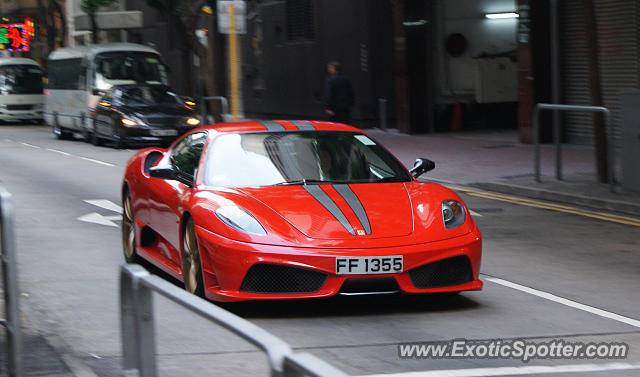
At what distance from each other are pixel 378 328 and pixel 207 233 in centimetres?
129

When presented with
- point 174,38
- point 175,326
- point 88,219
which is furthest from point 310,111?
point 175,326

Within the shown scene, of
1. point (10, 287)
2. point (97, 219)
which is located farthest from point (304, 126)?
point (97, 219)

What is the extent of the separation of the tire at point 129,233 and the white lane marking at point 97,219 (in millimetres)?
2063

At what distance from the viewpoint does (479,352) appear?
Answer: 617 centimetres

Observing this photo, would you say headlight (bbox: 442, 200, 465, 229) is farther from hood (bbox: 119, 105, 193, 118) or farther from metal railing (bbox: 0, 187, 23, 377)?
hood (bbox: 119, 105, 193, 118)

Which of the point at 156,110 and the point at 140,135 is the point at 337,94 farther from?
the point at 156,110

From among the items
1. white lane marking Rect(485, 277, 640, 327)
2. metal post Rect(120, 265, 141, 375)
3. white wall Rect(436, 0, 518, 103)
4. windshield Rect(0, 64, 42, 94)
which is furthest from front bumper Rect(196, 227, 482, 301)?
windshield Rect(0, 64, 42, 94)

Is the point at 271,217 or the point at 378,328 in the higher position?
the point at 271,217

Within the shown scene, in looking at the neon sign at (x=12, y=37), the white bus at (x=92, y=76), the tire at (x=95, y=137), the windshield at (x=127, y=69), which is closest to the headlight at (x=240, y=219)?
the tire at (x=95, y=137)

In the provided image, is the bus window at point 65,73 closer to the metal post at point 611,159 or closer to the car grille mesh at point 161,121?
the car grille mesh at point 161,121

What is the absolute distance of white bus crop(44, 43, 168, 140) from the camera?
89.9ft

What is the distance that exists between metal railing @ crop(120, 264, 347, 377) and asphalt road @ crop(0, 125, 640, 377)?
0.05 meters

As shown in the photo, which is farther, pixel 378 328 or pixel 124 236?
pixel 124 236

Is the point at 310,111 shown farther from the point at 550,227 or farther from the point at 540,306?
the point at 540,306
